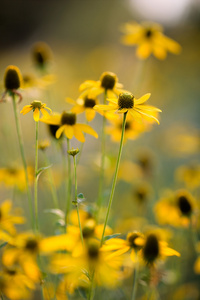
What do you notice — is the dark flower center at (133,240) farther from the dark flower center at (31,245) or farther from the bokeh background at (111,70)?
the bokeh background at (111,70)

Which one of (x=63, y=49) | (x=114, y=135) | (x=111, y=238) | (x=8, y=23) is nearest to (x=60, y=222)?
(x=111, y=238)

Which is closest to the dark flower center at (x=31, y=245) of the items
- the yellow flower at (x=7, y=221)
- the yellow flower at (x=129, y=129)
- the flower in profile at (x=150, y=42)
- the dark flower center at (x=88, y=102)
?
the yellow flower at (x=7, y=221)

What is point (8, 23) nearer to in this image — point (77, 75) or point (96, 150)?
point (77, 75)

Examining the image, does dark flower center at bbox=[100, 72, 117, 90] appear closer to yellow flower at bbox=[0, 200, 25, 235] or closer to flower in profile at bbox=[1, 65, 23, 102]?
flower in profile at bbox=[1, 65, 23, 102]

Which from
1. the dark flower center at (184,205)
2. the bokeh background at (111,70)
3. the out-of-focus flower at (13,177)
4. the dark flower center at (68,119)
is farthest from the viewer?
the bokeh background at (111,70)

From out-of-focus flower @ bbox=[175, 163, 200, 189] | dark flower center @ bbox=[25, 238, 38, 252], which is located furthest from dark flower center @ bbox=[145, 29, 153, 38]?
dark flower center @ bbox=[25, 238, 38, 252]
